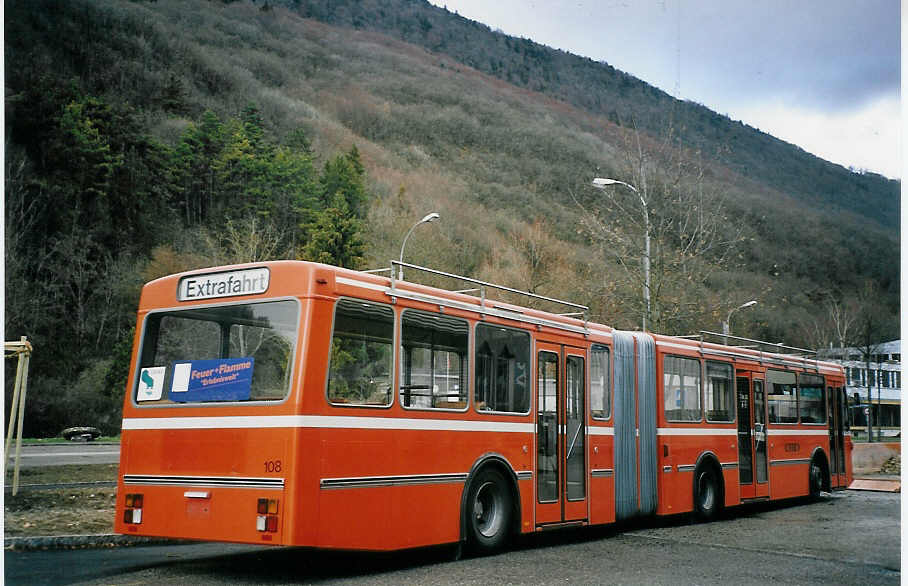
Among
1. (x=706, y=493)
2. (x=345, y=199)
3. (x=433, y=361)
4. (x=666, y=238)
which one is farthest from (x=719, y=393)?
(x=345, y=199)

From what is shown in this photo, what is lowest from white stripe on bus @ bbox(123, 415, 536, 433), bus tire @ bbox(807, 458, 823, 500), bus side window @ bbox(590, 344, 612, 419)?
bus tire @ bbox(807, 458, 823, 500)

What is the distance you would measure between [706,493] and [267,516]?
30.0ft

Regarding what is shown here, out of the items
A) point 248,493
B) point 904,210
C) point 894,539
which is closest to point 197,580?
point 248,493

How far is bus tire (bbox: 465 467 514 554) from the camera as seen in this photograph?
10.2 metres

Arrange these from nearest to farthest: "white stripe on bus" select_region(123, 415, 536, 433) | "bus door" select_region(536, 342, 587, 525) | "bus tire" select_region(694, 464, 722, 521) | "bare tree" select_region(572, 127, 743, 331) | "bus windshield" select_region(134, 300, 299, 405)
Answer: "white stripe on bus" select_region(123, 415, 536, 433) → "bus windshield" select_region(134, 300, 299, 405) → "bus door" select_region(536, 342, 587, 525) → "bus tire" select_region(694, 464, 722, 521) → "bare tree" select_region(572, 127, 743, 331)

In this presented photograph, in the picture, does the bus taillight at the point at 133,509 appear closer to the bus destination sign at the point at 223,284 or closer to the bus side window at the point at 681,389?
the bus destination sign at the point at 223,284

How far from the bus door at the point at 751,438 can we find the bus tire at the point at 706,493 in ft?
2.65

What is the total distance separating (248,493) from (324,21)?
116910 mm

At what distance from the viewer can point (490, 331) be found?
10.7 metres

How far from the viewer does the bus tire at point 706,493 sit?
1480 cm

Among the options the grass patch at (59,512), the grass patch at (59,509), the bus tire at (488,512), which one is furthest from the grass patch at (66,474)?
the bus tire at (488,512)

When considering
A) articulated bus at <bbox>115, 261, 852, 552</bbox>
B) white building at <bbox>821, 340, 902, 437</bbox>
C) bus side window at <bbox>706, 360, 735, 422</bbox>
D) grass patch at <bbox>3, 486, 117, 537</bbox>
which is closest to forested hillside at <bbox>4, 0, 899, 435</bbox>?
white building at <bbox>821, 340, 902, 437</bbox>

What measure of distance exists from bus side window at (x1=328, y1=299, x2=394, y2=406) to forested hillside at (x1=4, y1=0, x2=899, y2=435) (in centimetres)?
840

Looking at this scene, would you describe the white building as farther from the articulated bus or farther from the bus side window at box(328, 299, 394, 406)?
the bus side window at box(328, 299, 394, 406)
